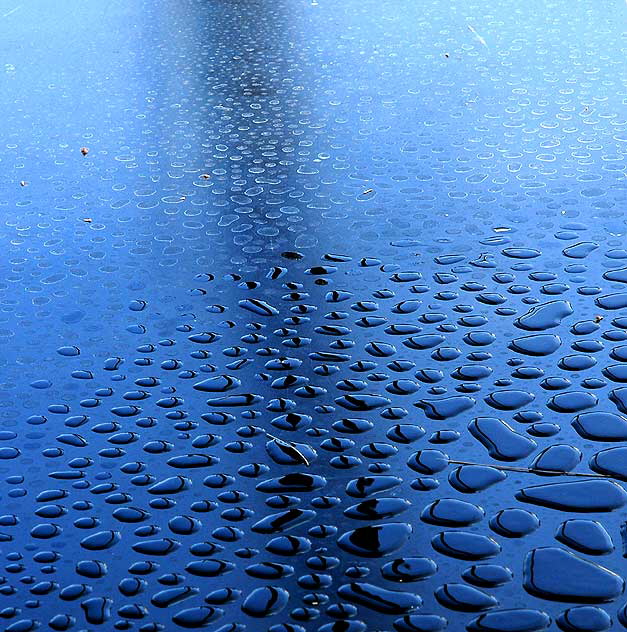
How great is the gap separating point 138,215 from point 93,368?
1.55 feet

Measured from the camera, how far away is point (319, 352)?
1104 millimetres

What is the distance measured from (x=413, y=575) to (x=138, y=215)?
929 mm

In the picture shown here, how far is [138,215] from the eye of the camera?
152 centimetres

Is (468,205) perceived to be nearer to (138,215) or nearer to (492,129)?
(492,129)

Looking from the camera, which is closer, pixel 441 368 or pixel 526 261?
pixel 441 368

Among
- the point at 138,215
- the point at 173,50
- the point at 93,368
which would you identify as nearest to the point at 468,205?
the point at 138,215

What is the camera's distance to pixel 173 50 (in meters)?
2.44

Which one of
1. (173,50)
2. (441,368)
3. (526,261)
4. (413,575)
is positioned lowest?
(413,575)

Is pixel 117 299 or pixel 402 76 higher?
pixel 402 76

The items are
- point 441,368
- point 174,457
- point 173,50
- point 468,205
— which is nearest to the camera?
point 174,457

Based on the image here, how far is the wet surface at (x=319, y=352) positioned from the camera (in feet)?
2.56

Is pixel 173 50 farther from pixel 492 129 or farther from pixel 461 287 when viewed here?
pixel 461 287

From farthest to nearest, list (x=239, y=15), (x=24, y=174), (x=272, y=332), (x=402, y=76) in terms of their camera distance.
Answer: (x=239, y=15) < (x=402, y=76) < (x=24, y=174) < (x=272, y=332)

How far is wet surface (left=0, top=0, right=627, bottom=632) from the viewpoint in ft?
2.56
